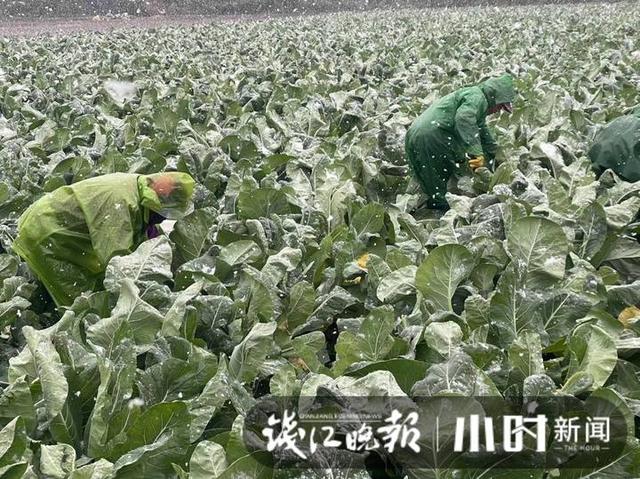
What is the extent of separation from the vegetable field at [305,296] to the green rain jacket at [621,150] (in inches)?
7.8

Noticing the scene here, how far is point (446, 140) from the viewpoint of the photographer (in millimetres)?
5469

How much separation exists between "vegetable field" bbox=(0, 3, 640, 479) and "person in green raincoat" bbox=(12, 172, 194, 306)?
0.16 meters

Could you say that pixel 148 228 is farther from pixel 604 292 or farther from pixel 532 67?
pixel 532 67

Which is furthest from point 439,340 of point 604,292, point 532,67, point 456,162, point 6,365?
point 532,67

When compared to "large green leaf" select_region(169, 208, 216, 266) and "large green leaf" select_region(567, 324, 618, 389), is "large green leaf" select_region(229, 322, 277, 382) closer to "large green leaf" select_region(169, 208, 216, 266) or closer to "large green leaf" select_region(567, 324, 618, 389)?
"large green leaf" select_region(567, 324, 618, 389)

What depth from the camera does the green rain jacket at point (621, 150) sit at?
4793 millimetres

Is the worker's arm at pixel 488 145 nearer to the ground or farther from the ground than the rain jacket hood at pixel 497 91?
nearer to the ground

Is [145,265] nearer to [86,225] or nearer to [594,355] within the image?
[86,225]

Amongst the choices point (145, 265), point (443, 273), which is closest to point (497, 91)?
point (443, 273)

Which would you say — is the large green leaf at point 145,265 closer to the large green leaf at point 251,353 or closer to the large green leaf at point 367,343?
the large green leaf at point 251,353

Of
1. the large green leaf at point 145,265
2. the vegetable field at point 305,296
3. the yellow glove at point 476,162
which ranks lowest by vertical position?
the yellow glove at point 476,162

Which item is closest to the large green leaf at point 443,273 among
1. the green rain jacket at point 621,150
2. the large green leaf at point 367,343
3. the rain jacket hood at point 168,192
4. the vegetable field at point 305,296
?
the vegetable field at point 305,296

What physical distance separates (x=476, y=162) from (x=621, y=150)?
1040mm

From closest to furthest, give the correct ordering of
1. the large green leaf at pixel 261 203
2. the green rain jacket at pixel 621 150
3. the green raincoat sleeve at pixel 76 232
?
1. the green raincoat sleeve at pixel 76 232
2. the large green leaf at pixel 261 203
3. the green rain jacket at pixel 621 150
